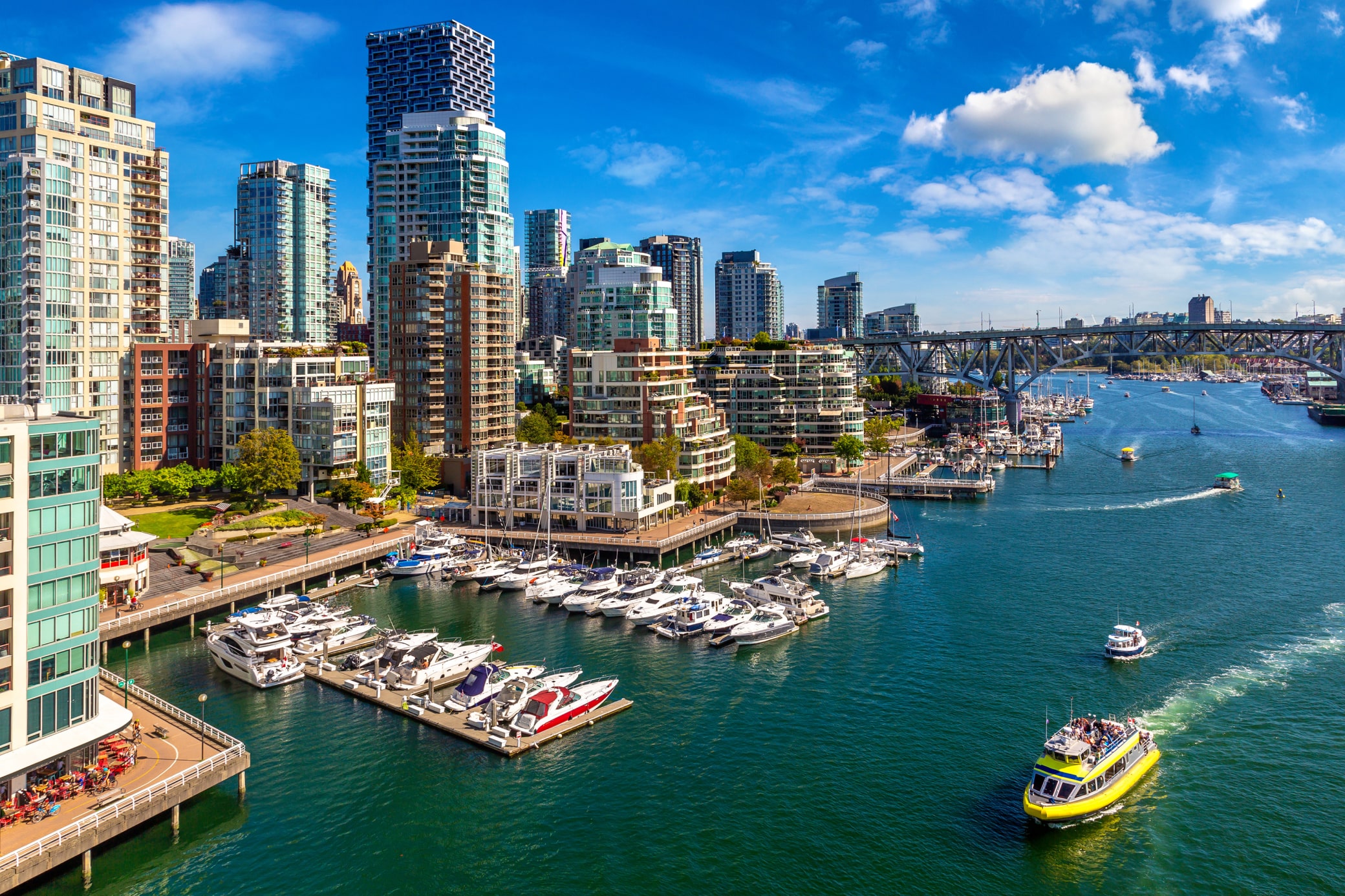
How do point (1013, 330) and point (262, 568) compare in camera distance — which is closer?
point (262, 568)

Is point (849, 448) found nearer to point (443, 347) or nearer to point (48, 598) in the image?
point (443, 347)

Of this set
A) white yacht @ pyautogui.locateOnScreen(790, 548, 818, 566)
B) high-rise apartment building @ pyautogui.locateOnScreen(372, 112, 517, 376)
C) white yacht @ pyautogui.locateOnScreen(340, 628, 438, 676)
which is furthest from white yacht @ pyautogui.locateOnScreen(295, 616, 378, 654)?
high-rise apartment building @ pyautogui.locateOnScreen(372, 112, 517, 376)

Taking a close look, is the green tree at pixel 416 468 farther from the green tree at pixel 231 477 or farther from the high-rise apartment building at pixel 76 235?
the high-rise apartment building at pixel 76 235

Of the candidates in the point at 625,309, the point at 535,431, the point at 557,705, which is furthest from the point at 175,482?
the point at 625,309

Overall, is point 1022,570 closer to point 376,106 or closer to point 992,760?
point 992,760

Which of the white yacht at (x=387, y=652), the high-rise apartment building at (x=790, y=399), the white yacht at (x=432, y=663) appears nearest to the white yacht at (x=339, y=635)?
the white yacht at (x=387, y=652)

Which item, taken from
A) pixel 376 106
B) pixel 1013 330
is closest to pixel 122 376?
pixel 376 106
